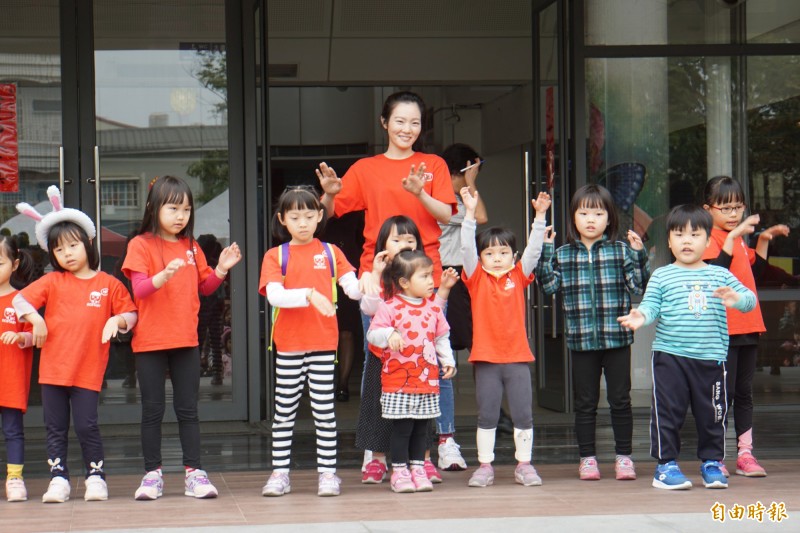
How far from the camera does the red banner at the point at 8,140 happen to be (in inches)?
297

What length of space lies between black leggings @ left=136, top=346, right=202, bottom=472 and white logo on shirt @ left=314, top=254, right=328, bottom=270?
69cm

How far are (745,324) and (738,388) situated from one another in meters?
0.33

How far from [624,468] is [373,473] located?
47.6 inches

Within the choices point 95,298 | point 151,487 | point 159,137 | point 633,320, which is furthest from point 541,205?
point 159,137

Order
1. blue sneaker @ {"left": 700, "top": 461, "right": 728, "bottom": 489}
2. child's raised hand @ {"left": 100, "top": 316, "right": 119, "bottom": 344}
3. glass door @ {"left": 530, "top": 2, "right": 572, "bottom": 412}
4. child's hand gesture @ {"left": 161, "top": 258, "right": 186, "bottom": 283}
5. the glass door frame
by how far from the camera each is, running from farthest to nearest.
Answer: glass door @ {"left": 530, "top": 2, "right": 572, "bottom": 412}
the glass door frame
blue sneaker @ {"left": 700, "top": 461, "right": 728, "bottom": 489}
child's raised hand @ {"left": 100, "top": 316, "right": 119, "bottom": 344}
child's hand gesture @ {"left": 161, "top": 258, "right": 186, "bottom": 283}

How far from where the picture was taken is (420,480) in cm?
532

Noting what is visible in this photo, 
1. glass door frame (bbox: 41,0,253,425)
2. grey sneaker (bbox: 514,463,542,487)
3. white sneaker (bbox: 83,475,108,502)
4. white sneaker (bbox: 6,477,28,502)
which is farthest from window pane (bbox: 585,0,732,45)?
white sneaker (bbox: 6,477,28,502)

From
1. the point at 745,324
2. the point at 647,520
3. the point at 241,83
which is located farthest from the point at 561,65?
the point at 647,520

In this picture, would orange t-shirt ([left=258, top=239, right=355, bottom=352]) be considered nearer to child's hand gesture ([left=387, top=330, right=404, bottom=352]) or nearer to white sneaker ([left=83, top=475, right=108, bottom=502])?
child's hand gesture ([left=387, top=330, right=404, bottom=352])

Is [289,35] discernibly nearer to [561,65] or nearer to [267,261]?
[561,65]

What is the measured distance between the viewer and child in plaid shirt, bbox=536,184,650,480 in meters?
5.64

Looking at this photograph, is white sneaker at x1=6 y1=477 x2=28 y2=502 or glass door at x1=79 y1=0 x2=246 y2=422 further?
glass door at x1=79 y1=0 x2=246 y2=422

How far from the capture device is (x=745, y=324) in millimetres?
5797

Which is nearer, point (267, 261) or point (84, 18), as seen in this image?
point (267, 261)
